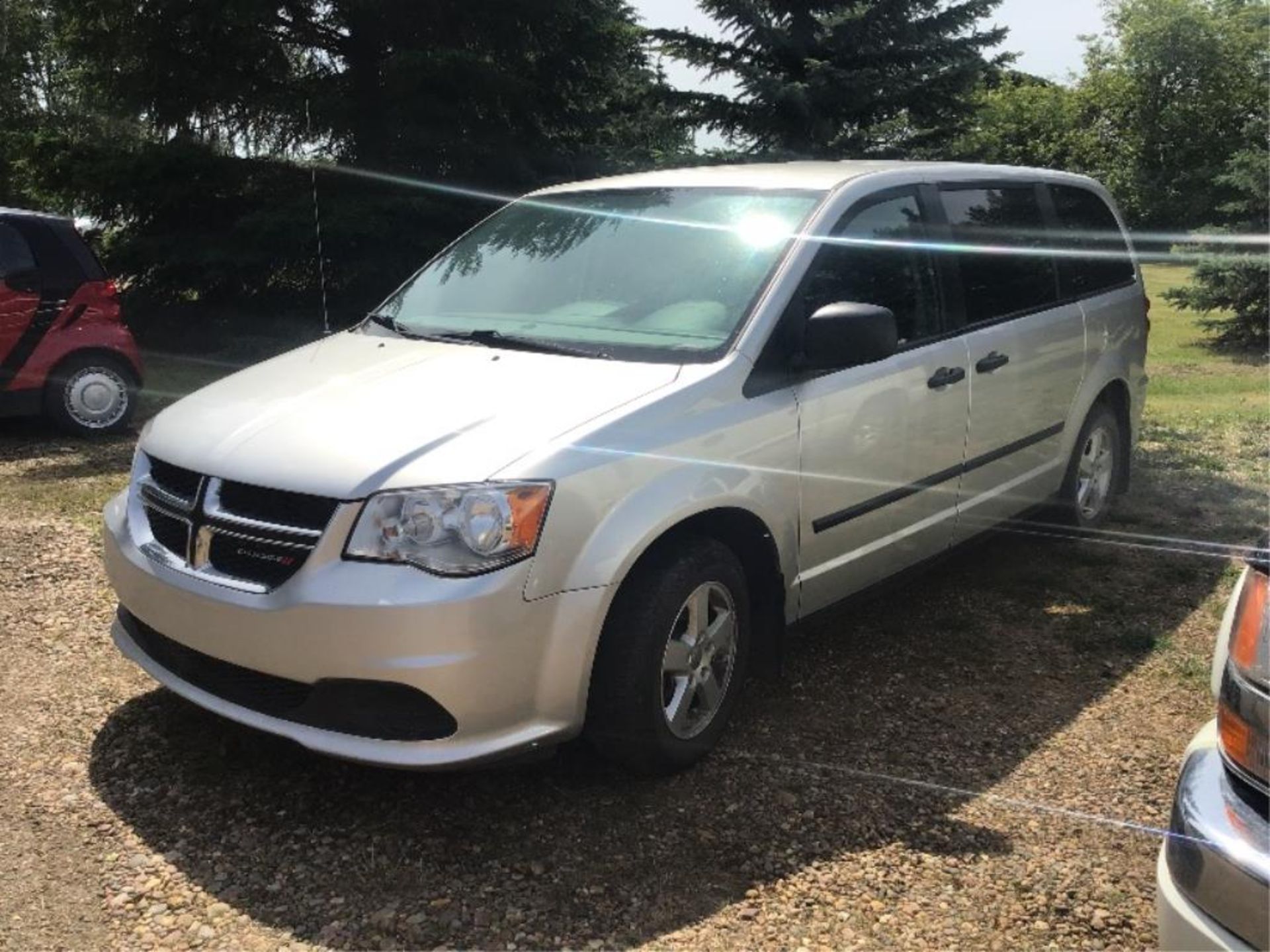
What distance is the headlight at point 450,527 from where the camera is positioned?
9.45ft

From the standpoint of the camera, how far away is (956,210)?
4664mm

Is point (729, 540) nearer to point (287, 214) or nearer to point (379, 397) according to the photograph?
point (379, 397)

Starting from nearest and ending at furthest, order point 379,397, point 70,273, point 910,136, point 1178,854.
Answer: point 1178,854 < point 379,397 < point 70,273 < point 910,136

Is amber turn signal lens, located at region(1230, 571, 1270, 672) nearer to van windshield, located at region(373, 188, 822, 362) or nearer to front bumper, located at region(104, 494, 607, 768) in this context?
front bumper, located at region(104, 494, 607, 768)

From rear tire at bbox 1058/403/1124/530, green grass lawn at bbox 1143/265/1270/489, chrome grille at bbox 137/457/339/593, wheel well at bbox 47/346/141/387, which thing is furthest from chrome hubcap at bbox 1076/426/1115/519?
wheel well at bbox 47/346/141/387

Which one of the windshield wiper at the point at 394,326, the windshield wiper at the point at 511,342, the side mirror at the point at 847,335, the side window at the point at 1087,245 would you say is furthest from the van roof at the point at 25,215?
the side window at the point at 1087,245

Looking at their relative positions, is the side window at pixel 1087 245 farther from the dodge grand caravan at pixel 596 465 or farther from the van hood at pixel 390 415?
the van hood at pixel 390 415

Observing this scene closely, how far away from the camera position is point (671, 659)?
3309 mm

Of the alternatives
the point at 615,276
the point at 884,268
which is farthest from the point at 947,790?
the point at 615,276

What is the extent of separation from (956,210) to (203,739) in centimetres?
341

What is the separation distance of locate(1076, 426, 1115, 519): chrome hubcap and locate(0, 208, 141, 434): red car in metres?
6.49

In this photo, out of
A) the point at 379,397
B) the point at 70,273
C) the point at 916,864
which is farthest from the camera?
the point at 70,273

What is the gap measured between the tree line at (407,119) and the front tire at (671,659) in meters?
8.38

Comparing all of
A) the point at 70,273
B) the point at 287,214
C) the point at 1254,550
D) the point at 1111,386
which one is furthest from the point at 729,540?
the point at 287,214
